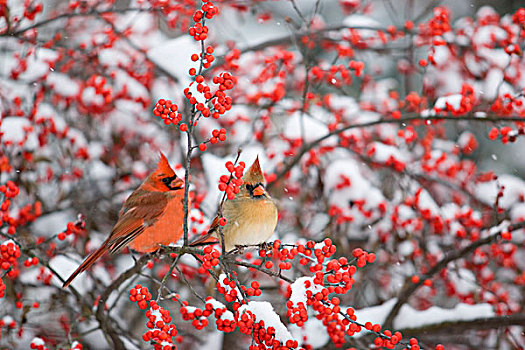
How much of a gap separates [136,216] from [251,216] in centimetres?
50

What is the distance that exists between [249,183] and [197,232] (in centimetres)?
80

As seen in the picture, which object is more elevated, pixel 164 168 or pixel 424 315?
pixel 164 168

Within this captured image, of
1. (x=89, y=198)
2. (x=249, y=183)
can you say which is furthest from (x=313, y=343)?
(x=89, y=198)

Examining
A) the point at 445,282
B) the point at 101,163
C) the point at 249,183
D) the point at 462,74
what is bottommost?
the point at 249,183

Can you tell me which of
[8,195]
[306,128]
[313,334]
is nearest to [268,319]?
[8,195]

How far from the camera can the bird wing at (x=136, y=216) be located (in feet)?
7.93

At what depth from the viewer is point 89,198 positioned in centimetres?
392

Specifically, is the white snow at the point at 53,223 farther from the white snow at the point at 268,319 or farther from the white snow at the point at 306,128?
the white snow at the point at 268,319

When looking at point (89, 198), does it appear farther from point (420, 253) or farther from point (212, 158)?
point (420, 253)

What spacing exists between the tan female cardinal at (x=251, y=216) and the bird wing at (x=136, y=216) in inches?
10.1

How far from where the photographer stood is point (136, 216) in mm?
2455

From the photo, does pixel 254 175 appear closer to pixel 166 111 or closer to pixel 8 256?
pixel 166 111

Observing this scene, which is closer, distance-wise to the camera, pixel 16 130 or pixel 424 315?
pixel 424 315

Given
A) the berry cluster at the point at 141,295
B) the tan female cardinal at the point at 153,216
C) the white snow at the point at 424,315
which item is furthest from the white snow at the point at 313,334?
the berry cluster at the point at 141,295
